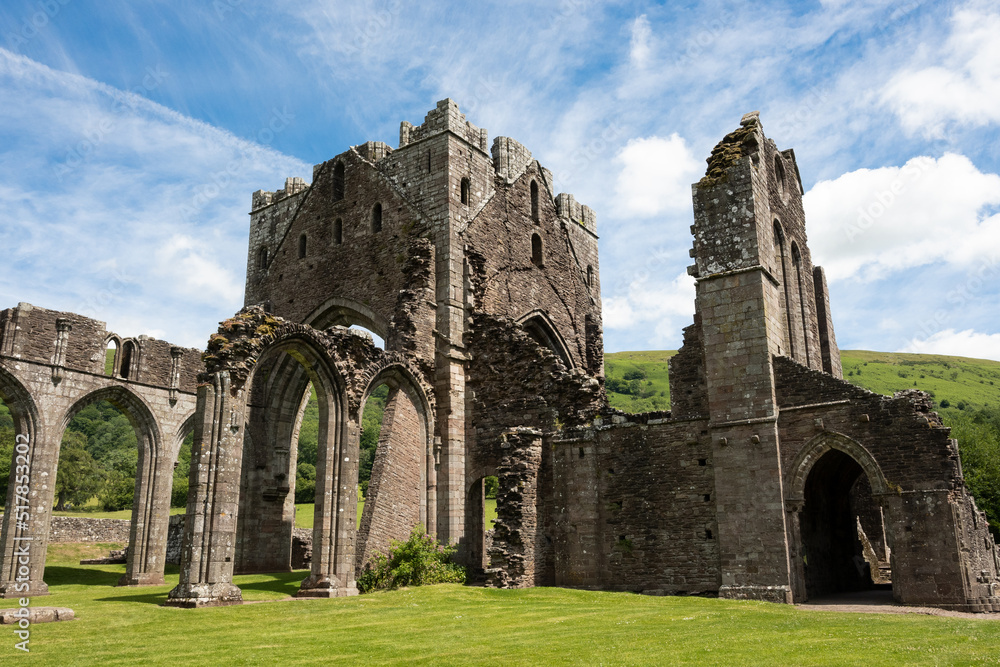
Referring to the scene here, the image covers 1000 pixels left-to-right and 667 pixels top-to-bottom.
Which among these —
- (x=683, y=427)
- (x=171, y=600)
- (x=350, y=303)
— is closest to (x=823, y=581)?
(x=683, y=427)

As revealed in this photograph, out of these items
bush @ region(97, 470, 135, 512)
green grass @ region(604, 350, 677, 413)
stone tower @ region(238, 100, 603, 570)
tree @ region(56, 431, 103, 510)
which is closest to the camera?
stone tower @ region(238, 100, 603, 570)

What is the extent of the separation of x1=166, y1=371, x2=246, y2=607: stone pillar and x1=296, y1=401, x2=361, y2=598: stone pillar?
1.92 m

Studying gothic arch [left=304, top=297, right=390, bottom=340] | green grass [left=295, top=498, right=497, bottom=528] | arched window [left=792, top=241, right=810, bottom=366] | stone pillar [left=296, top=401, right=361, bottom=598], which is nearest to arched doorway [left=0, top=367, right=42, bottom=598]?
stone pillar [left=296, top=401, right=361, bottom=598]

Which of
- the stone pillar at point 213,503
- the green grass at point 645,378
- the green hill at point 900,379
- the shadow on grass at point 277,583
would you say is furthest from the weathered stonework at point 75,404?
the green grass at point 645,378

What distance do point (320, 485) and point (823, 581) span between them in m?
9.89

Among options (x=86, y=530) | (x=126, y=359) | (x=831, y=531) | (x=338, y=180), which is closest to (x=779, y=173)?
(x=831, y=531)

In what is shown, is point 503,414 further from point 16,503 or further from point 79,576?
point 79,576

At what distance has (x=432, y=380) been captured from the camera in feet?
61.6

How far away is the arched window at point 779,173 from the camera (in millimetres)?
17125

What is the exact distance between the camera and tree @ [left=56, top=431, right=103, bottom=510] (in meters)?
48.9

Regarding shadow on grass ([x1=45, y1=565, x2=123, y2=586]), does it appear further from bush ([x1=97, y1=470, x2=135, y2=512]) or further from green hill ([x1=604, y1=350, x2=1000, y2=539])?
green hill ([x1=604, y1=350, x2=1000, y2=539])

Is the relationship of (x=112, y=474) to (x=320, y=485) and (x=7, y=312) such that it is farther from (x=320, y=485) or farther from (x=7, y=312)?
(x=320, y=485)

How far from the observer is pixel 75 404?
1858 centimetres

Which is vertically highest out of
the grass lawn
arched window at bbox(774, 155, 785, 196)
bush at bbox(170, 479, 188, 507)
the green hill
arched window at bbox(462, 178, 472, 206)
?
the green hill
